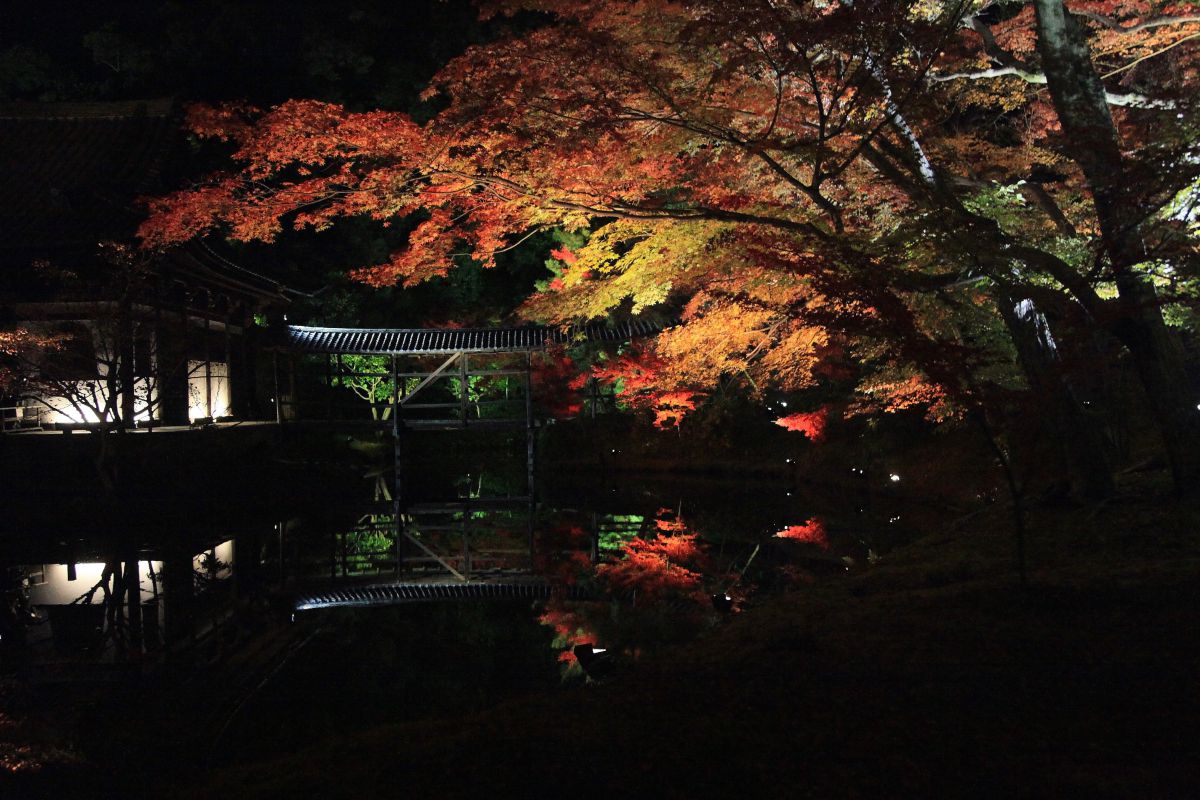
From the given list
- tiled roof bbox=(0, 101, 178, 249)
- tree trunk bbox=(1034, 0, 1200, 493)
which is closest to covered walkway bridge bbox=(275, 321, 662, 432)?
tiled roof bbox=(0, 101, 178, 249)

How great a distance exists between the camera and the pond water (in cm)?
640

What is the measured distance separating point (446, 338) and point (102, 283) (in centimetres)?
812

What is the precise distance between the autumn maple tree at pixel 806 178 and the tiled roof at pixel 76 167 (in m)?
5.81

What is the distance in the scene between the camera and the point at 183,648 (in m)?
7.89

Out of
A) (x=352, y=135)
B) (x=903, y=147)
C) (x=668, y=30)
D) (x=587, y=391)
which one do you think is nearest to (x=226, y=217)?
(x=352, y=135)

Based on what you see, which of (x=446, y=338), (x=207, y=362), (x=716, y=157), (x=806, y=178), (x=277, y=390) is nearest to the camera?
(x=716, y=157)

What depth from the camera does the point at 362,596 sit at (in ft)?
35.3

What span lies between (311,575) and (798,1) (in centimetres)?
952

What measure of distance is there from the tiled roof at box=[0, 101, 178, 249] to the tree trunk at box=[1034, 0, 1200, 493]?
15.1m

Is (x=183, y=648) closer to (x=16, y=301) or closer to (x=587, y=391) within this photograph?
(x=16, y=301)

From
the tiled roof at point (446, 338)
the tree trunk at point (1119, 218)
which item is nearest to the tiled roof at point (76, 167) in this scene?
the tiled roof at point (446, 338)

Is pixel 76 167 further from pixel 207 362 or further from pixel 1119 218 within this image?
pixel 1119 218

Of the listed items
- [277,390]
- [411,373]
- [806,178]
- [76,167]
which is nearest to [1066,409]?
[806,178]

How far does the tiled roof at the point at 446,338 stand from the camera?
2106cm
